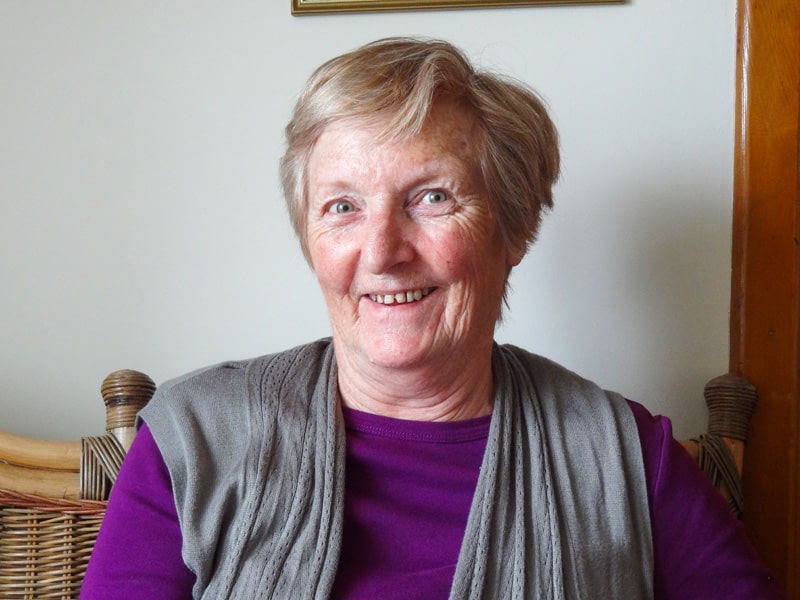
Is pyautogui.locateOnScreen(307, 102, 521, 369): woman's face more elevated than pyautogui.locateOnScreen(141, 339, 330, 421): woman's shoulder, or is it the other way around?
pyautogui.locateOnScreen(307, 102, 521, 369): woman's face

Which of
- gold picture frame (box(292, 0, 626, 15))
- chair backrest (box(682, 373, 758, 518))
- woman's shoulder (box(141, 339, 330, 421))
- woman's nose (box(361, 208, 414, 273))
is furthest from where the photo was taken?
gold picture frame (box(292, 0, 626, 15))

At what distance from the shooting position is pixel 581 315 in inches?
61.3

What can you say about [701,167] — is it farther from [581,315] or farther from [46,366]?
[46,366]

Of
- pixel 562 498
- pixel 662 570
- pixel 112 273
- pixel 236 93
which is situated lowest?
pixel 662 570

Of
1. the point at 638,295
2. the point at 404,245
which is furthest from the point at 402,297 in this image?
the point at 638,295

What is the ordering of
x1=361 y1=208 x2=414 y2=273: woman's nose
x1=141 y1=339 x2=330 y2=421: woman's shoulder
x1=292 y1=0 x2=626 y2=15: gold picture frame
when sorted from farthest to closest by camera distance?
x1=292 y1=0 x2=626 y2=15: gold picture frame < x1=141 y1=339 x2=330 y2=421: woman's shoulder < x1=361 y1=208 x2=414 y2=273: woman's nose

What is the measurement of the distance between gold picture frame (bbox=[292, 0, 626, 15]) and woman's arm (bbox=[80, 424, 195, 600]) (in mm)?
804

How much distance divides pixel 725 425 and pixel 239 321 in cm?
86

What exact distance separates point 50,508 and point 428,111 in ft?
2.63

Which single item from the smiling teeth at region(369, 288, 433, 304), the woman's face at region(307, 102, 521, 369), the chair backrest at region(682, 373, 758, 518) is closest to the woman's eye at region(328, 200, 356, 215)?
the woman's face at region(307, 102, 521, 369)

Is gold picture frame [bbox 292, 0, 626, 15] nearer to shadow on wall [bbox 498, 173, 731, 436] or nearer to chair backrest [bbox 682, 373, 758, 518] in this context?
shadow on wall [bbox 498, 173, 731, 436]

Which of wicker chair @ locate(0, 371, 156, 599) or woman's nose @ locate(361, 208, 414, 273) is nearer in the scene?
woman's nose @ locate(361, 208, 414, 273)

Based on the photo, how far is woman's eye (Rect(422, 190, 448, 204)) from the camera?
3.76 feet

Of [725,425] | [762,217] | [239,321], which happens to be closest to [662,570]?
[725,425]
